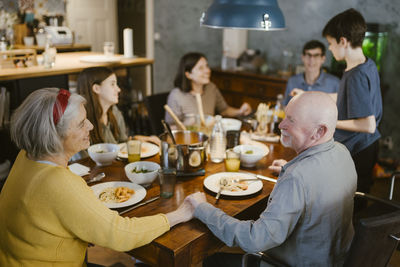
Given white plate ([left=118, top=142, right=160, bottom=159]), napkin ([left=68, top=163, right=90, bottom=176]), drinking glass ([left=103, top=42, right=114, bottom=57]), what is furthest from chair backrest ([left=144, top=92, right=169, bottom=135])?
napkin ([left=68, top=163, right=90, bottom=176])

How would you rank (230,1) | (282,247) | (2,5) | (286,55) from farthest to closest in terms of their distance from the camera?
1. (286,55)
2. (2,5)
3. (230,1)
4. (282,247)

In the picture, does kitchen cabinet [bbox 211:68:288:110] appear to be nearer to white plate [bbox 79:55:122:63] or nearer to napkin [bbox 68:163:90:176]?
white plate [bbox 79:55:122:63]

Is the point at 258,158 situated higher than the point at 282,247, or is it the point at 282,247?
the point at 258,158

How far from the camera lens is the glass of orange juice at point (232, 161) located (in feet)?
6.90

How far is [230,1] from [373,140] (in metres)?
1.26

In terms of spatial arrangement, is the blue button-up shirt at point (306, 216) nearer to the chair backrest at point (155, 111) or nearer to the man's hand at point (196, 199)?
the man's hand at point (196, 199)

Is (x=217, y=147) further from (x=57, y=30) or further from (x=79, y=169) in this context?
(x=57, y=30)

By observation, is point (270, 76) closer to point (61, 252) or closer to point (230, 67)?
point (230, 67)

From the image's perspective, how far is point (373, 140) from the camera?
102 inches

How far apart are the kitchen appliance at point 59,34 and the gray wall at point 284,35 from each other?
1292 millimetres

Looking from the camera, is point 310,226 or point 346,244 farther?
point 346,244

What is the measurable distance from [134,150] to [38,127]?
2.86ft

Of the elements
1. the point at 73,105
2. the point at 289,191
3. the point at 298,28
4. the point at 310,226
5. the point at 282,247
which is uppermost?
the point at 298,28

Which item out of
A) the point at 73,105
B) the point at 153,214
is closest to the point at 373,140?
the point at 153,214
